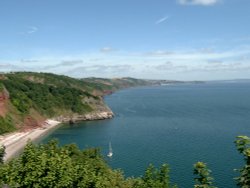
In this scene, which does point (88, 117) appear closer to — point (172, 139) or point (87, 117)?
point (87, 117)

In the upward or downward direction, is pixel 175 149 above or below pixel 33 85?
below

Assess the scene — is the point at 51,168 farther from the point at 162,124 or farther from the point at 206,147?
the point at 162,124

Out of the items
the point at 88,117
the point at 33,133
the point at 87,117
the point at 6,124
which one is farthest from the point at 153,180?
the point at 88,117

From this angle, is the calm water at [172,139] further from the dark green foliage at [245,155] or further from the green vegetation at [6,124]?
the dark green foliage at [245,155]

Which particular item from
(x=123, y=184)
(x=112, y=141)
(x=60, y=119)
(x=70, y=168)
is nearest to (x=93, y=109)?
(x=60, y=119)

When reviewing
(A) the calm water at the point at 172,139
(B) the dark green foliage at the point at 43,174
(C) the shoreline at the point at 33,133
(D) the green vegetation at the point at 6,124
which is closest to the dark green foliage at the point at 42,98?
(C) the shoreline at the point at 33,133
